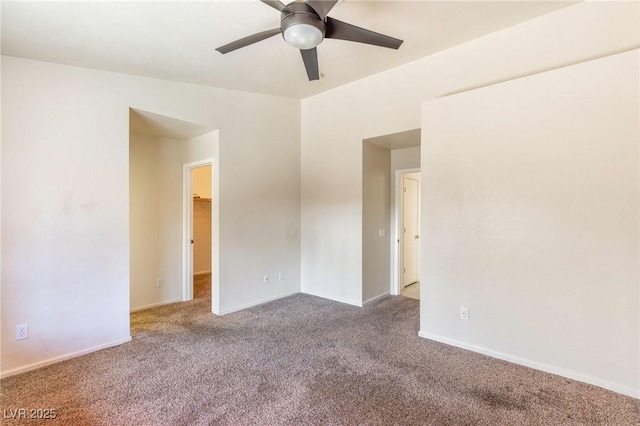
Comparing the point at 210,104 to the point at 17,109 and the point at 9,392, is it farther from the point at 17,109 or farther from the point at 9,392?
the point at 9,392

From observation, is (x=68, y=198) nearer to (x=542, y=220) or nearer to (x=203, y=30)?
(x=203, y=30)

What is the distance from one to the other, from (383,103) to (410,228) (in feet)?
8.09

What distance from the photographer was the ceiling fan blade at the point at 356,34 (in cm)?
226

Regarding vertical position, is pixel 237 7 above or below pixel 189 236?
above

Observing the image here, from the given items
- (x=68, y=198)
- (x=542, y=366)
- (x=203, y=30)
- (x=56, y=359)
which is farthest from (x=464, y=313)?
(x=68, y=198)

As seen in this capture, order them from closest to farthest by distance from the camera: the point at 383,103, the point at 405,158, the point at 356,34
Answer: the point at 356,34, the point at 383,103, the point at 405,158

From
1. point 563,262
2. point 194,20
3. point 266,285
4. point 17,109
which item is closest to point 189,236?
point 266,285

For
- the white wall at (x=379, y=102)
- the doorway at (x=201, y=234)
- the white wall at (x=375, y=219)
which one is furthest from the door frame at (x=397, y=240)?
the doorway at (x=201, y=234)

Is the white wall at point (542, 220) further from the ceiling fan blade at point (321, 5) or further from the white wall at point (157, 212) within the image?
the white wall at point (157, 212)

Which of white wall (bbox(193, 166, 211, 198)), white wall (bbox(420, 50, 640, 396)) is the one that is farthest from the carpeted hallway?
white wall (bbox(193, 166, 211, 198))

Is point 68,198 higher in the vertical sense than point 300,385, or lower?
higher

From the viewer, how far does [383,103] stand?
418cm

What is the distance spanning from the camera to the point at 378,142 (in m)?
4.62

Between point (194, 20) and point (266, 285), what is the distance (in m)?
3.52
